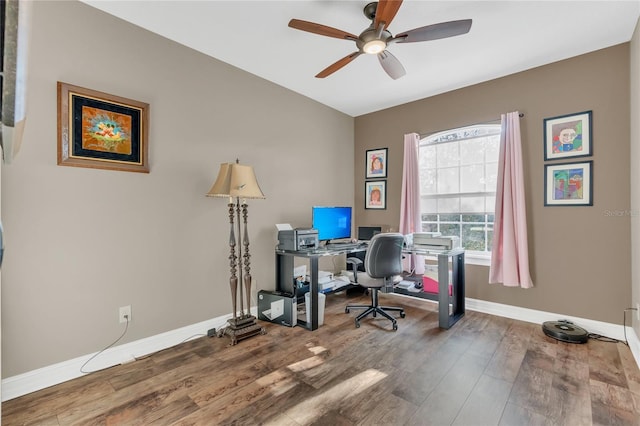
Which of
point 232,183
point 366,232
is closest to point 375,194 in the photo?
point 366,232

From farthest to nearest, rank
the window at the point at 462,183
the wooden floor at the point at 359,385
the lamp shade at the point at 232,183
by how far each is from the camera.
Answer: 1. the window at the point at 462,183
2. the lamp shade at the point at 232,183
3. the wooden floor at the point at 359,385

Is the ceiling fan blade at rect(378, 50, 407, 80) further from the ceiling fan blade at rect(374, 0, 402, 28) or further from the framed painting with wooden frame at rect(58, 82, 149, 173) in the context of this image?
the framed painting with wooden frame at rect(58, 82, 149, 173)

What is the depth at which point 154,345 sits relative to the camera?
2.39 meters

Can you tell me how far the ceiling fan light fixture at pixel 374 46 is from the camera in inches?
80.9

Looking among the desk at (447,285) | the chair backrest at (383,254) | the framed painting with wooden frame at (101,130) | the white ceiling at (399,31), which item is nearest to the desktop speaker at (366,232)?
the desk at (447,285)

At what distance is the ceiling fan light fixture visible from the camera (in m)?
2.05

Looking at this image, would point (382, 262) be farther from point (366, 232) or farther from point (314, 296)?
point (366, 232)

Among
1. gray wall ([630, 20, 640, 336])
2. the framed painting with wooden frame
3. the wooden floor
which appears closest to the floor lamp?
the wooden floor

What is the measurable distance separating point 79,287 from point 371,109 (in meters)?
3.85

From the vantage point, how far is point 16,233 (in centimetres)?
185

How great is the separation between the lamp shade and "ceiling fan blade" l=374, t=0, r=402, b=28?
1502 millimetres

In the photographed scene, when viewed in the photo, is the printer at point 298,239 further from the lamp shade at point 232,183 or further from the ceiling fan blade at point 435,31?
the ceiling fan blade at point 435,31

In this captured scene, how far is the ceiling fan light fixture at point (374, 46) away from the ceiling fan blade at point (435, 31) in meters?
0.09

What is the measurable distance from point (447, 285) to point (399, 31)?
232cm
